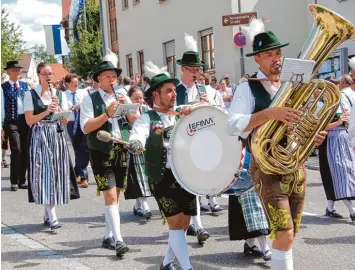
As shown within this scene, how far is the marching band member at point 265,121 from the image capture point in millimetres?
3906

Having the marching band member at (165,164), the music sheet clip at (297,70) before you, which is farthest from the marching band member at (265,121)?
the marching band member at (165,164)

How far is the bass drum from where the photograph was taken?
4691mm

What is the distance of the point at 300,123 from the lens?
3.77m

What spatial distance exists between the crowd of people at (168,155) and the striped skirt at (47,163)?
1 centimetres

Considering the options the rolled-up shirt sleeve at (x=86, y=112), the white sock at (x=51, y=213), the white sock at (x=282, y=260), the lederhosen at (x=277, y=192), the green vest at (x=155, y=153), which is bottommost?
the white sock at (x=51, y=213)

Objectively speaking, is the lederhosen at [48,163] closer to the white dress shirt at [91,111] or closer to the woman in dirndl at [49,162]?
the woman in dirndl at [49,162]

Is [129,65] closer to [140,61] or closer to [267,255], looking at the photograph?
[140,61]

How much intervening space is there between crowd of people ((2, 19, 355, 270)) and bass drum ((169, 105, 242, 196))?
3.6 inches

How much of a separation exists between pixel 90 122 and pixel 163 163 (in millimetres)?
1186

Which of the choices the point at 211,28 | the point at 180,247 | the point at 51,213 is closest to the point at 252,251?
the point at 180,247

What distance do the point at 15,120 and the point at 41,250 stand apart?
15.9ft

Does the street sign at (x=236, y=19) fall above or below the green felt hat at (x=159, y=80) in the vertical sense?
above

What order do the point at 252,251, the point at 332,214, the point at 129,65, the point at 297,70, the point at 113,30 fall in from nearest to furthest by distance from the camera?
the point at 297,70, the point at 252,251, the point at 332,214, the point at 129,65, the point at 113,30

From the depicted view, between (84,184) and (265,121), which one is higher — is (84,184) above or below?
Answer: below
